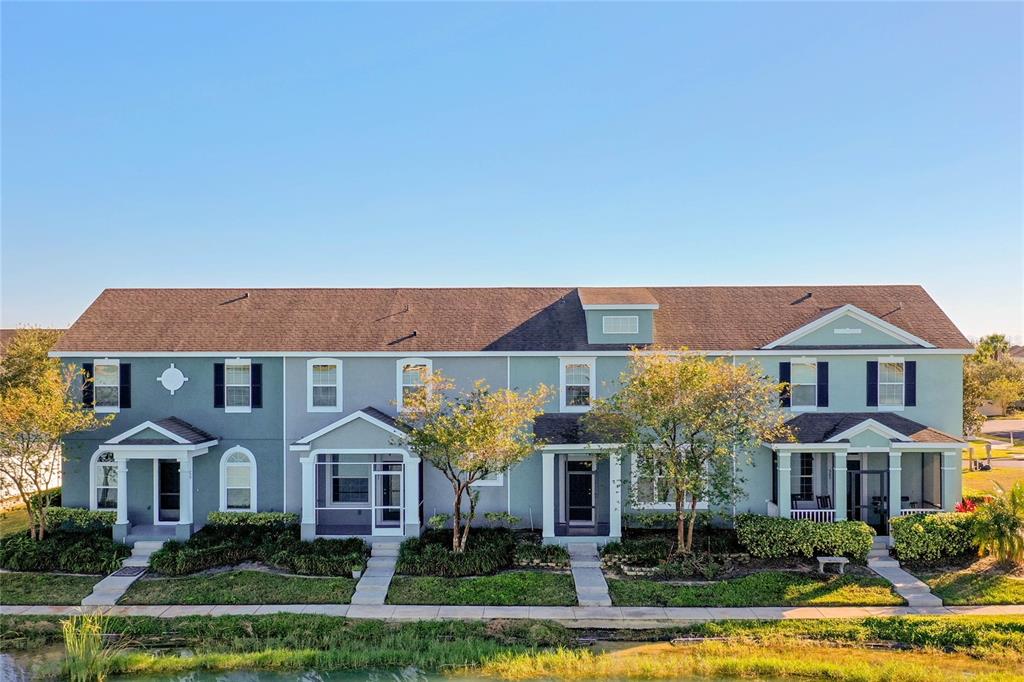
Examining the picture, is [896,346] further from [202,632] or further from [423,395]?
[202,632]

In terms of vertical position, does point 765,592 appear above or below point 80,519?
below

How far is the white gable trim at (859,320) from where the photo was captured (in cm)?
2241

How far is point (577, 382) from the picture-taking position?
22688 millimetres

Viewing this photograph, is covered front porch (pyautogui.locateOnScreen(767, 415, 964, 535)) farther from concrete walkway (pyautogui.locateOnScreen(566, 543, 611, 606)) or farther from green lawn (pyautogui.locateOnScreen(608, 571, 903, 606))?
concrete walkway (pyautogui.locateOnScreen(566, 543, 611, 606))

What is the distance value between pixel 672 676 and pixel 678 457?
6.76m

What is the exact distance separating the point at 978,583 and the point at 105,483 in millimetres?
26599

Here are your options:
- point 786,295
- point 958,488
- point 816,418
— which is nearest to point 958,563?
point 958,488

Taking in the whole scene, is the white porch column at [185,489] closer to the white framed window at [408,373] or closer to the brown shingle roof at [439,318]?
Answer: the brown shingle roof at [439,318]

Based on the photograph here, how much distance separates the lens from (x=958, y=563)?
18.9 meters

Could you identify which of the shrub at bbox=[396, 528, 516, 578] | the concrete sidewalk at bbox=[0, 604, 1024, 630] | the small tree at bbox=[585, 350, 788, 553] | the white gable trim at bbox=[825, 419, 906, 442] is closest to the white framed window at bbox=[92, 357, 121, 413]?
the concrete sidewalk at bbox=[0, 604, 1024, 630]

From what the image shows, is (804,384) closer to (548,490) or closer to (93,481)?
(548,490)

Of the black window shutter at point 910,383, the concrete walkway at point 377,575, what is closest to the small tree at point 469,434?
the concrete walkway at point 377,575

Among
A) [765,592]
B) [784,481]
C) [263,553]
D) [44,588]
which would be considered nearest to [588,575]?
[765,592]

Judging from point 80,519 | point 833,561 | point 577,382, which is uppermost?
point 577,382
